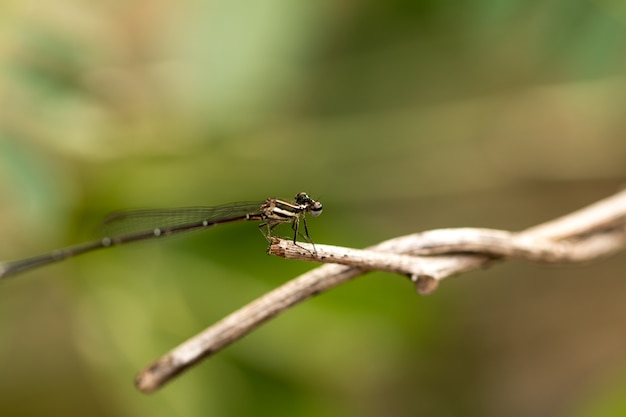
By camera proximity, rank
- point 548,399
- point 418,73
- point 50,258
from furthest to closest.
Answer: point 418,73 → point 548,399 → point 50,258

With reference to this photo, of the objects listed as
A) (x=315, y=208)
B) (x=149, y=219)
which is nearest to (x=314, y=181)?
(x=149, y=219)

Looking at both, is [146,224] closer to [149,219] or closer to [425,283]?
[149,219]

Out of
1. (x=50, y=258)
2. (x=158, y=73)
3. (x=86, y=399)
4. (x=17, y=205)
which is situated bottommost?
(x=86, y=399)

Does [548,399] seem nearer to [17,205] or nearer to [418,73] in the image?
[418,73]

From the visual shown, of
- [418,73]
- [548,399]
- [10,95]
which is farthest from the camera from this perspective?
[418,73]

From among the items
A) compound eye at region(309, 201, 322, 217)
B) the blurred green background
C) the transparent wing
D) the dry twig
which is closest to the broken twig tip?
the dry twig

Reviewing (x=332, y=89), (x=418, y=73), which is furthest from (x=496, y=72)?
(x=332, y=89)
